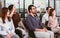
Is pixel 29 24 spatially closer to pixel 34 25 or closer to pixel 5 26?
pixel 34 25

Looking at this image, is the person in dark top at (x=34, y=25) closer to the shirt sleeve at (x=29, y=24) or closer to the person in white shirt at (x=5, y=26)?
the shirt sleeve at (x=29, y=24)

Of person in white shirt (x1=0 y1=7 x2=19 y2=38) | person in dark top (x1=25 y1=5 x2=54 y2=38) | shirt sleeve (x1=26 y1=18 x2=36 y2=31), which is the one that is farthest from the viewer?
shirt sleeve (x1=26 y1=18 x2=36 y2=31)

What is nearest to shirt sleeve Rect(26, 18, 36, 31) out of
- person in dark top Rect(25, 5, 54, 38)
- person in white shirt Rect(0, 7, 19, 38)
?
person in dark top Rect(25, 5, 54, 38)

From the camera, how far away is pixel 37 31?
21.4 feet

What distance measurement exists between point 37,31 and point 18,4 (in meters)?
4.28

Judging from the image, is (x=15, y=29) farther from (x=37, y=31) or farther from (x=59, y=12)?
(x=59, y=12)

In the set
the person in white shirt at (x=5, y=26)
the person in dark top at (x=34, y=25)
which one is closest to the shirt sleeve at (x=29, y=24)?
the person in dark top at (x=34, y=25)

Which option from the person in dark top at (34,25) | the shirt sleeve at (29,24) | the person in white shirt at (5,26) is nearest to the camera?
the person in white shirt at (5,26)

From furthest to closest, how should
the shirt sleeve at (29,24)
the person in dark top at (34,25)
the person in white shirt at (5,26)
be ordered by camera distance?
the shirt sleeve at (29,24)
the person in dark top at (34,25)
the person in white shirt at (5,26)

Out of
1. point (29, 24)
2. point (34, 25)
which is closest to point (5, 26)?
point (29, 24)

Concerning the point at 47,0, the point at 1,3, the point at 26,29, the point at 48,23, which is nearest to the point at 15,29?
the point at 26,29

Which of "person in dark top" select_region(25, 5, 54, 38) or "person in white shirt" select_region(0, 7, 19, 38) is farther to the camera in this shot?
"person in dark top" select_region(25, 5, 54, 38)

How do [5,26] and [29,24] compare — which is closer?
[5,26]

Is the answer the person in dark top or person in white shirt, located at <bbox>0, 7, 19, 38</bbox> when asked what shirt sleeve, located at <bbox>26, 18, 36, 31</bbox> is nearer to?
the person in dark top
